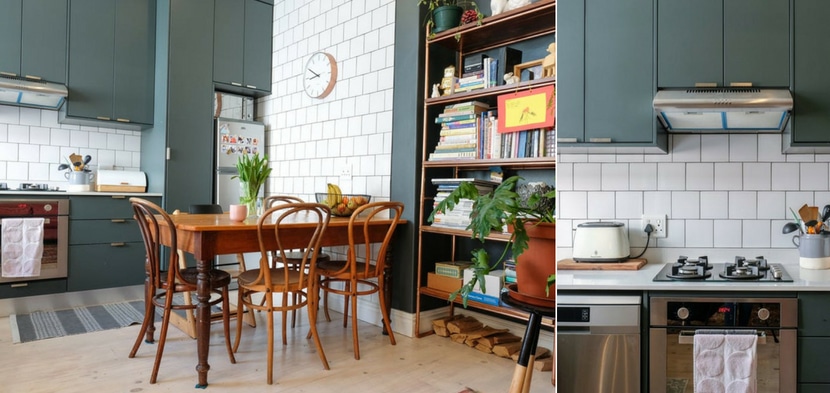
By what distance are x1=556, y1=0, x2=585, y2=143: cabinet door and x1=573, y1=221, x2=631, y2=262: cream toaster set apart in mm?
408

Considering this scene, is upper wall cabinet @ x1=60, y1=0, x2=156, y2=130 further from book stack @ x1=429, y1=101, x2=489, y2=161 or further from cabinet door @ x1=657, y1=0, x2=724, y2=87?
cabinet door @ x1=657, y1=0, x2=724, y2=87

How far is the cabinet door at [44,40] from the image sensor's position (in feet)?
13.2

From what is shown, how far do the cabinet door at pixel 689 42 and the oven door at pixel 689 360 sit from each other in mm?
1050

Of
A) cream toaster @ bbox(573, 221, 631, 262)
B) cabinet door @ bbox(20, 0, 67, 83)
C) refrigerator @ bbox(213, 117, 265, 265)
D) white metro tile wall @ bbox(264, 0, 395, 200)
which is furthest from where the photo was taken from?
refrigerator @ bbox(213, 117, 265, 265)

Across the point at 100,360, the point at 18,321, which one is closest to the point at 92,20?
the point at 18,321

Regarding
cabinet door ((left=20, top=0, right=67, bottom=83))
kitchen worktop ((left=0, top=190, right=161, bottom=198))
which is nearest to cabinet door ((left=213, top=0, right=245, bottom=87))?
cabinet door ((left=20, top=0, right=67, bottom=83))

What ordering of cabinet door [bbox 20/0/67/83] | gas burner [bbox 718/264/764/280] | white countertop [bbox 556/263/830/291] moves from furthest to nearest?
cabinet door [bbox 20/0/67/83]
gas burner [bbox 718/264/764/280]
white countertop [bbox 556/263/830/291]

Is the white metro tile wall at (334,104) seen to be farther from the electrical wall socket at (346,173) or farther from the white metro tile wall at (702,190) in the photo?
the white metro tile wall at (702,190)

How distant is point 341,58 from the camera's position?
4.04m

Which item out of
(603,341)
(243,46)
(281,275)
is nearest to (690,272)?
(603,341)

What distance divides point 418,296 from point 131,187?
272 cm

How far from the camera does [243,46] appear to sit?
5.00 m

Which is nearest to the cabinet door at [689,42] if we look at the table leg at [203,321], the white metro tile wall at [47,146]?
the table leg at [203,321]

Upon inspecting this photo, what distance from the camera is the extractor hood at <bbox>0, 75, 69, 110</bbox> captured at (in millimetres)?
3885
